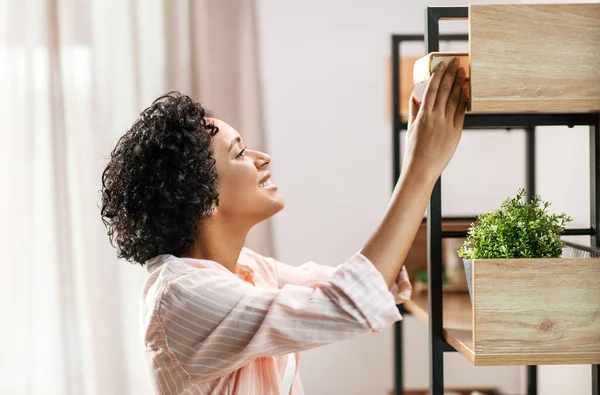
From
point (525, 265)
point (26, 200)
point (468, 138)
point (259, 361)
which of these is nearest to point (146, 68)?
point (26, 200)

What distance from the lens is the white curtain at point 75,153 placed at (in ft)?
7.79

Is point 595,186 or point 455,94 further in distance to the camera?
point 595,186

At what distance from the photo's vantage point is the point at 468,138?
9.36 feet

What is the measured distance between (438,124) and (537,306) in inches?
13.6

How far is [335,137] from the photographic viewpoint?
280 cm

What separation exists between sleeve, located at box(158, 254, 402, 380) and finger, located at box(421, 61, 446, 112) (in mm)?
284

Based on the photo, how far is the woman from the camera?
102 centimetres

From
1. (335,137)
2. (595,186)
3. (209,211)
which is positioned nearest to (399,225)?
(209,211)

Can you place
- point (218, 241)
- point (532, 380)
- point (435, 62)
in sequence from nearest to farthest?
point (435, 62), point (218, 241), point (532, 380)

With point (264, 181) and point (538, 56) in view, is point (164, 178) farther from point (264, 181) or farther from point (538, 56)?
point (538, 56)

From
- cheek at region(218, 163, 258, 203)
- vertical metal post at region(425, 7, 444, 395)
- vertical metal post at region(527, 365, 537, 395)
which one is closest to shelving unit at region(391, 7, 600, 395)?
vertical metal post at region(425, 7, 444, 395)

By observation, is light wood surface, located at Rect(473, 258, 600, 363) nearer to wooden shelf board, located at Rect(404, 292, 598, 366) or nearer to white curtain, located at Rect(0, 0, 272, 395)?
wooden shelf board, located at Rect(404, 292, 598, 366)

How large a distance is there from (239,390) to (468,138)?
192 cm

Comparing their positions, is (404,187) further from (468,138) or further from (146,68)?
(468,138)
